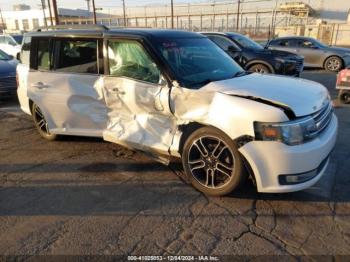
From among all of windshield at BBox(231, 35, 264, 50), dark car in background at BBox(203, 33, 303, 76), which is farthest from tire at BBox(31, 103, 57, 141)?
windshield at BBox(231, 35, 264, 50)

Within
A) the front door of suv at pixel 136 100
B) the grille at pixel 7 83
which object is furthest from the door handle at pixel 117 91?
the grille at pixel 7 83

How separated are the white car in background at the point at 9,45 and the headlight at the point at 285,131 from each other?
16.8m

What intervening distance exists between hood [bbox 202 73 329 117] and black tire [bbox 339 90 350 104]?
4.22 metres

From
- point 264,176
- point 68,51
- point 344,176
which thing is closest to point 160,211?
point 264,176

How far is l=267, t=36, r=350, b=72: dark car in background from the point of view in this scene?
43.5 ft

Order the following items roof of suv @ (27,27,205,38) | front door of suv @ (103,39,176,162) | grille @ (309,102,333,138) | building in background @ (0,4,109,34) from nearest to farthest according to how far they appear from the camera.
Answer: grille @ (309,102,333,138), front door of suv @ (103,39,176,162), roof of suv @ (27,27,205,38), building in background @ (0,4,109,34)

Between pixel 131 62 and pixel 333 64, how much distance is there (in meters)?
11.8

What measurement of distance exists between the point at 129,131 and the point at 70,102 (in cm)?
116

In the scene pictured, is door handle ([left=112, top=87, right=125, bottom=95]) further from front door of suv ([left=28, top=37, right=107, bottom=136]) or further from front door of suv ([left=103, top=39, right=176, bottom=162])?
front door of suv ([left=28, top=37, right=107, bottom=136])

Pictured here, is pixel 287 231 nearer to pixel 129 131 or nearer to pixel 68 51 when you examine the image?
pixel 129 131

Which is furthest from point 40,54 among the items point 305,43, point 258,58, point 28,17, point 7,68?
point 28,17

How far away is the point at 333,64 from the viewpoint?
13375mm

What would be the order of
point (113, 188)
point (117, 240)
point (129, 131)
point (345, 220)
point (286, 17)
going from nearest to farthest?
point (117, 240) → point (345, 220) → point (113, 188) → point (129, 131) → point (286, 17)

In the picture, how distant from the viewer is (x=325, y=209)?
3.31 m
